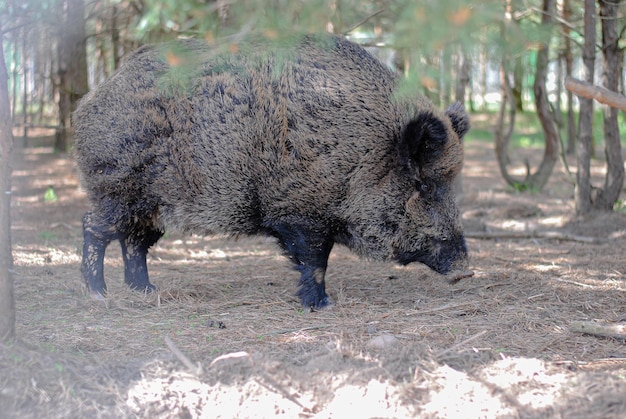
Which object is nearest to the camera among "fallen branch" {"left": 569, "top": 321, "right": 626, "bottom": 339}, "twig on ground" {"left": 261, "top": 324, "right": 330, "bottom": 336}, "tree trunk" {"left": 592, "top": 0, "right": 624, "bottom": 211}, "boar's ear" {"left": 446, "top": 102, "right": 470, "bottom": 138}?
"fallen branch" {"left": 569, "top": 321, "right": 626, "bottom": 339}

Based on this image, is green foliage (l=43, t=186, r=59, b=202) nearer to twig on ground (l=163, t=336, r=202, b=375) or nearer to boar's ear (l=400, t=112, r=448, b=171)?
boar's ear (l=400, t=112, r=448, b=171)

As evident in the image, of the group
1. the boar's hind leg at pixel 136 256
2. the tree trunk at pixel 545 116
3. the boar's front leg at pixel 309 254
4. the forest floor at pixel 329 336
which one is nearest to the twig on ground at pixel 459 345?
the forest floor at pixel 329 336

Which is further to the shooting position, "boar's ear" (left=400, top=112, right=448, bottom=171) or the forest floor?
"boar's ear" (left=400, top=112, right=448, bottom=171)

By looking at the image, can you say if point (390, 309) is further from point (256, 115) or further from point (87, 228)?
point (87, 228)

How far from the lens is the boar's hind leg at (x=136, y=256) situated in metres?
5.92

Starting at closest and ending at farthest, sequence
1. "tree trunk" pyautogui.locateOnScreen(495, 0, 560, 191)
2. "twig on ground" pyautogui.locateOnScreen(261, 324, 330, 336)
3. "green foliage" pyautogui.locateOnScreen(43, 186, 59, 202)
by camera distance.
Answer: "twig on ground" pyautogui.locateOnScreen(261, 324, 330, 336)
"tree trunk" pyautogui.locateOnScreen(495, 0, 560, 191)
"green foliage" pyautogui.locateOnScreen(43, 186, 59, 202)

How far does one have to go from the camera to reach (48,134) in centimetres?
1856

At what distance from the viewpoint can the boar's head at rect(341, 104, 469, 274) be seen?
5.32 metres

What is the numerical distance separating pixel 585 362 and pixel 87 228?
4018 millimetres

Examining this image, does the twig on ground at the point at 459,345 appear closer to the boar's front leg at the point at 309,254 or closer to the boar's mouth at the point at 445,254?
the boar's mouth at the point at 445,254

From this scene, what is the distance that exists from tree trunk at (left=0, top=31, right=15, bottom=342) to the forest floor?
0.49 feet

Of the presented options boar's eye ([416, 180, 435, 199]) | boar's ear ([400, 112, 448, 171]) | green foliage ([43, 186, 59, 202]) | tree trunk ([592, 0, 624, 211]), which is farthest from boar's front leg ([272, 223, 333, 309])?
green foliage ([43, 186, 59, 202])

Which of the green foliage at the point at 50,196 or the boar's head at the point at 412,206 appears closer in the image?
the boar's head at the point at 412,206

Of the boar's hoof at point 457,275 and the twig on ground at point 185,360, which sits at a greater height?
the boar's hoof at point 457,275
